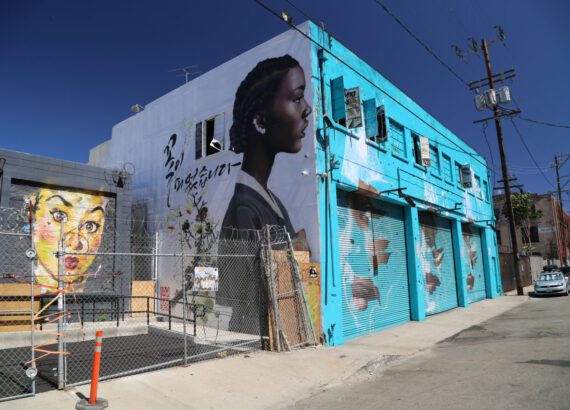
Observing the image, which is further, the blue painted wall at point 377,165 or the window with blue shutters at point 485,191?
the window with blue shutters at point 485,191

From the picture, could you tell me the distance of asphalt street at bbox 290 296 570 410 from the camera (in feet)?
19.3

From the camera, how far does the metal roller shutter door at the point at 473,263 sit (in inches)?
895

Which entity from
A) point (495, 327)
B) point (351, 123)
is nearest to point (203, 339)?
point (351, 123)

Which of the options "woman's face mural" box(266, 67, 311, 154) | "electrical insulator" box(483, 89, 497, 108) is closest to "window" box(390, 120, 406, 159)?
"woman's face mural" box(266, 67, 311, 154)

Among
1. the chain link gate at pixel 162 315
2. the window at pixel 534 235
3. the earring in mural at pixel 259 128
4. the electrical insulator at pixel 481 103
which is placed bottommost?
the chain link gate at pixel 162 315

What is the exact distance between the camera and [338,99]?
40.6ft

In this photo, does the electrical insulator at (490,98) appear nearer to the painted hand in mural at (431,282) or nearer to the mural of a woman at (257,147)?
the painted hand in mural at (431,282)

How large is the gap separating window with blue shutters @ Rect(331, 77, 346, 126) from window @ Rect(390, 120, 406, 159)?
13.8 ft

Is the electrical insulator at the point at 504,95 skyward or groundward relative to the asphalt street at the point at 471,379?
A: skyward

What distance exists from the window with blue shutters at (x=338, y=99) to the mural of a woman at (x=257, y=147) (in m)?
0.95

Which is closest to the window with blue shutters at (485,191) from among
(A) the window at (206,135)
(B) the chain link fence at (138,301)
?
(A) the window at (206,135)

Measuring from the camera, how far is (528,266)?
3816cm

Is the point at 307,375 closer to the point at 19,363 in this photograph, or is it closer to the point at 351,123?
the point at 19,363

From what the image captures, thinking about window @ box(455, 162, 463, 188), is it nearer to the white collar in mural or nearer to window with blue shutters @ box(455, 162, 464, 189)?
window with blue shutters @ box(455, 162, 464, 189)
